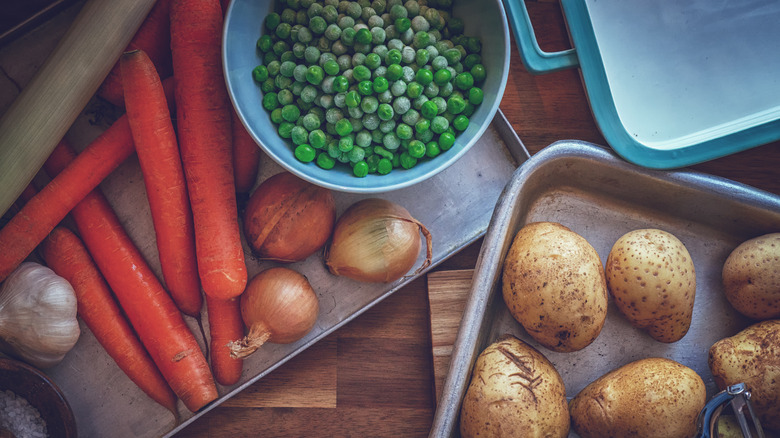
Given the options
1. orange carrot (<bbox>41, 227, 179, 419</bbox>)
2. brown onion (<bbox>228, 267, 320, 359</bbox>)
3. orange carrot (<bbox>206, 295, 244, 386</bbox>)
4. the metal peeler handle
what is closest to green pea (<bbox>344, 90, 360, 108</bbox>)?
brown onion (<bbox>228, 267, 320, 359</bbox>)

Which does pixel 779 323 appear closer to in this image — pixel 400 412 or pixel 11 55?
pixel 400 412

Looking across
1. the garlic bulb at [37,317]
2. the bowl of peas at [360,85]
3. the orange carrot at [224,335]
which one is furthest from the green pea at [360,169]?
Result: the garlic bulb at [37,317]

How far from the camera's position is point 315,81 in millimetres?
786

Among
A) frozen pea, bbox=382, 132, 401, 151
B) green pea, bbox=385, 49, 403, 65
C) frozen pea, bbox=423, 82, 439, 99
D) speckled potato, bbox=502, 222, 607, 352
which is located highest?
green pea, bbox=385, 49, 403, 65

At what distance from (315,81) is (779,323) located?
0.86m

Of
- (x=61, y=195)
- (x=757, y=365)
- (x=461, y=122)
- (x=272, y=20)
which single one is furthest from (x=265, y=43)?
(x=757, y=365)

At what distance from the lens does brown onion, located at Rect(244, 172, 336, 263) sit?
2.82 feet

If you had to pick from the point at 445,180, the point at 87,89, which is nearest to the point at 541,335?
the point at 445,180

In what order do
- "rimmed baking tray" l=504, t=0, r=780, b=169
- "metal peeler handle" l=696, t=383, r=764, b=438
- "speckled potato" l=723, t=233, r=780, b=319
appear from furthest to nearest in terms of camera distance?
"rimmed baking tray" l=504, t=0, r=780, b=169, "speckled potato" l=723, t=233, r=780, b=319, "metal peeler handle" l=696, t=383, r=764, b=438

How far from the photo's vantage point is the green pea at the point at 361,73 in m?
0.78

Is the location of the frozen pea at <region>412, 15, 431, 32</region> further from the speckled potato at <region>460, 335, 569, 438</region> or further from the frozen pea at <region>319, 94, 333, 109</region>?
the speckled potato at <region>460, 335, 569, 438</region>

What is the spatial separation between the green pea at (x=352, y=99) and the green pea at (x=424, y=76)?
107 mm

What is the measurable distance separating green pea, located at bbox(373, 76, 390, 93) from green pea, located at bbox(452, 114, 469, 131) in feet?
0.44

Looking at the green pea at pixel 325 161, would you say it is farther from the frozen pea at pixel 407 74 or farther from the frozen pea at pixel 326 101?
the frozen pea at pixel 407 74
